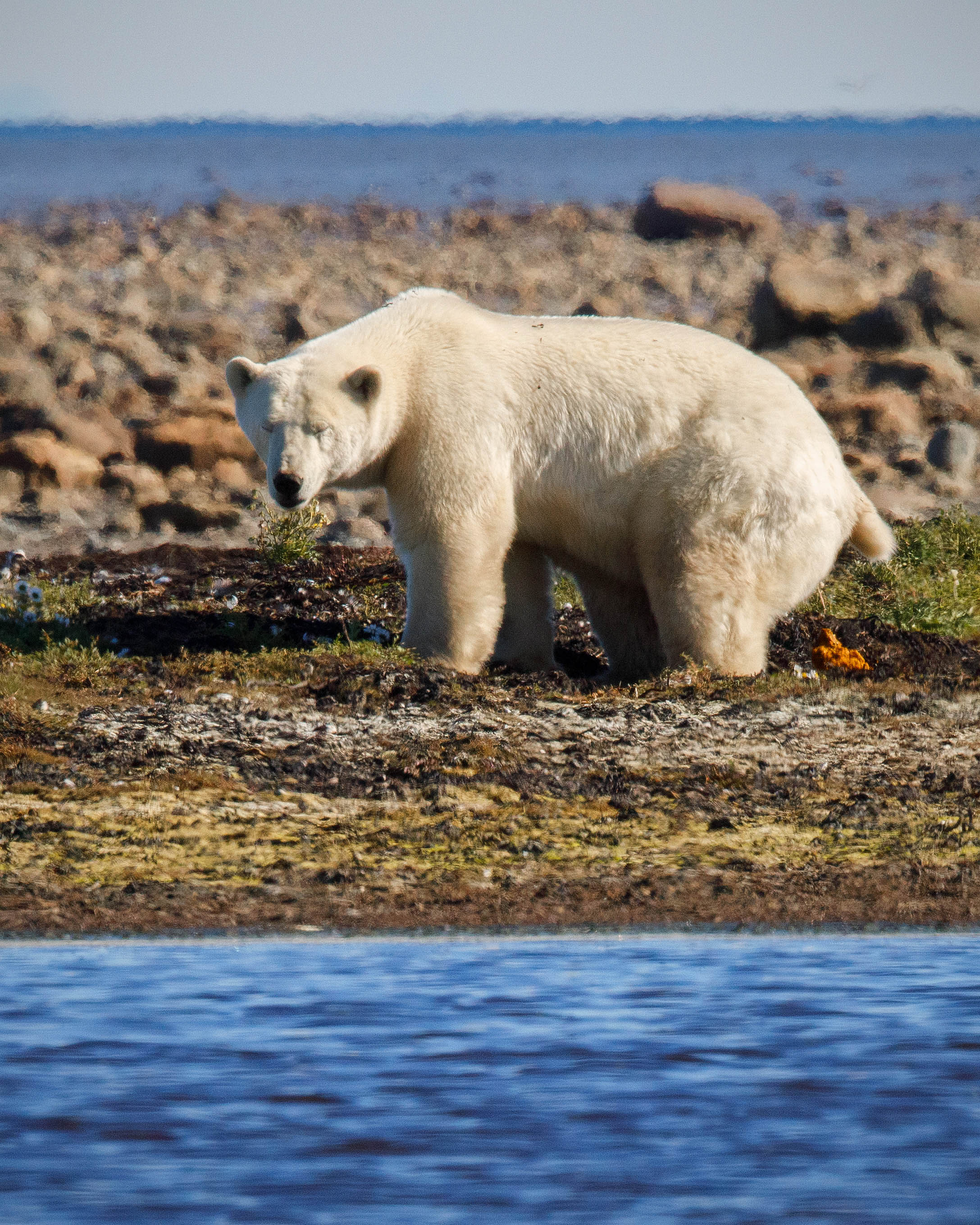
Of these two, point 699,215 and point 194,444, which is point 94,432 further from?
point 699,215

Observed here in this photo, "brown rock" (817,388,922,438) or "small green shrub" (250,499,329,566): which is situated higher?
"brown rock" (817,388,922,438)

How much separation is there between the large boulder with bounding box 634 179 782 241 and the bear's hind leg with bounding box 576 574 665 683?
20518 millimetres

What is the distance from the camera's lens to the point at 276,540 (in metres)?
12.0

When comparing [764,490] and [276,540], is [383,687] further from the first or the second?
[276,540]

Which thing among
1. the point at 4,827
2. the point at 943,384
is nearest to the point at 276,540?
the point at 4,827

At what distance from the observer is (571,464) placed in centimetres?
873

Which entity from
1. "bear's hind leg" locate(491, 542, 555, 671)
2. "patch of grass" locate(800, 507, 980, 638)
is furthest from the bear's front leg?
"patch of grass" locate(800, 507, 980, 638)

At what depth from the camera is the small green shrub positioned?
1197 centimetres

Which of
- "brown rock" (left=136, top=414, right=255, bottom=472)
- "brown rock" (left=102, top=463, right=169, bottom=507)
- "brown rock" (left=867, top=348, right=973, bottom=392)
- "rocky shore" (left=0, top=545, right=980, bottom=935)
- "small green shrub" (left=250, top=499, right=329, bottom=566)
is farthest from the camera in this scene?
"brown rock" (left=867, top=348, right=973, bottom=392)

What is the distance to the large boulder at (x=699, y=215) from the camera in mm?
29031

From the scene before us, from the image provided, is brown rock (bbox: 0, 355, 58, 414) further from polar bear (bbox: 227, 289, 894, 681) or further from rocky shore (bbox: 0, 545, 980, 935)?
polar bear (bbox: 227, 289, 894, 681)

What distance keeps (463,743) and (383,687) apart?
0.83 m

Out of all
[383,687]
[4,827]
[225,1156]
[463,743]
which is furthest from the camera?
[383,687]

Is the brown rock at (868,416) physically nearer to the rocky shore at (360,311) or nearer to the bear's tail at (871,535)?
the rocky shore at (360,311)
